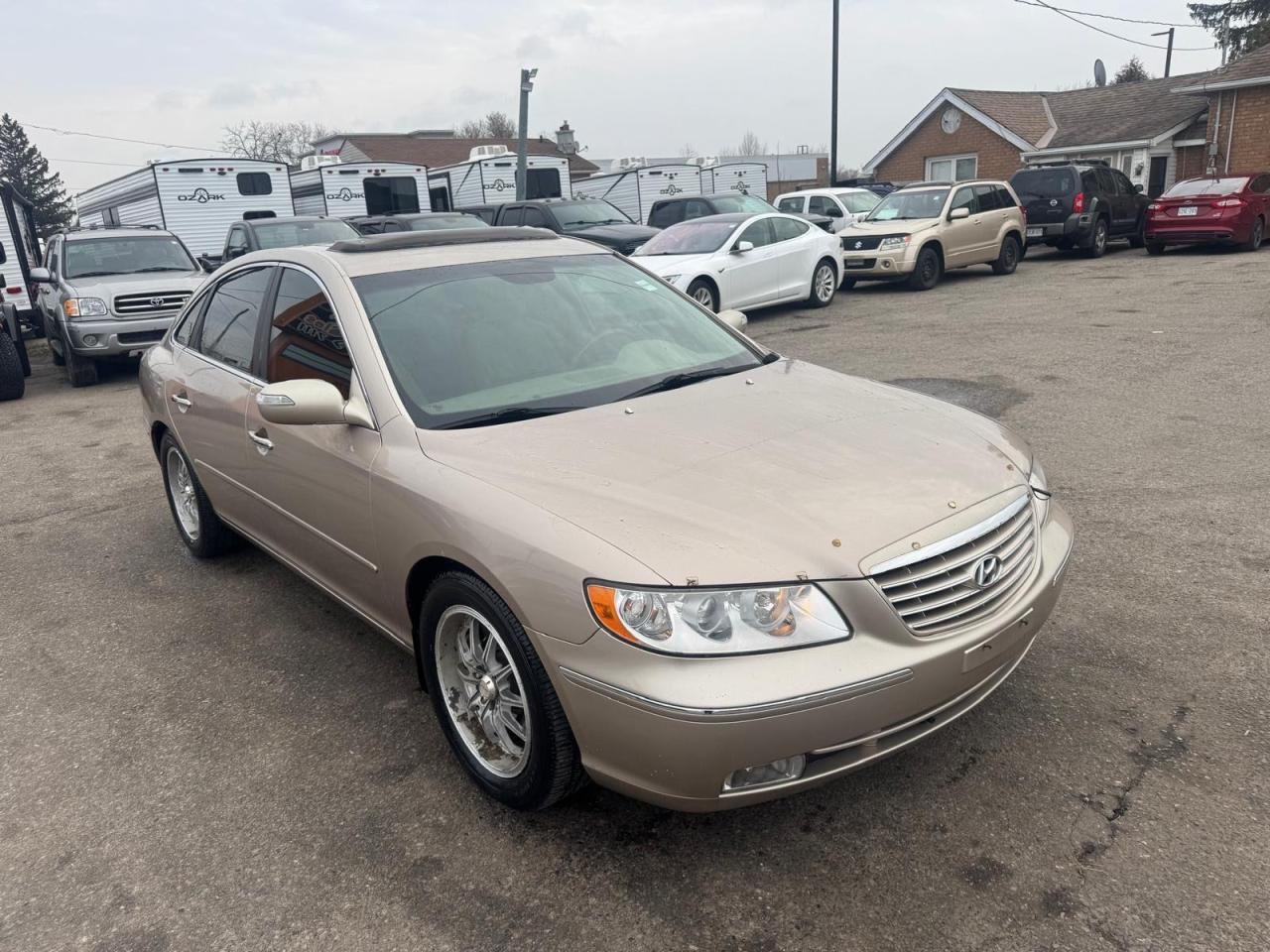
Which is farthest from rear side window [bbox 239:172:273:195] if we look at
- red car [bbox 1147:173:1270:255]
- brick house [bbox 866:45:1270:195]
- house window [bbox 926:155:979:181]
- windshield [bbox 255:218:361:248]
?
brick house [bbox 866:45:1270:195]

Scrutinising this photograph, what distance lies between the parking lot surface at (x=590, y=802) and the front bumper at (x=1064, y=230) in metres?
14.1

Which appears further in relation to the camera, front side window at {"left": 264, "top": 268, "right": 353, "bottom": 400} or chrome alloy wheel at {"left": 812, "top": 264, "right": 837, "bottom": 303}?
chrome alloy wheel at {"left": 812, "top": 264, "right": 837, "bottom": 303}

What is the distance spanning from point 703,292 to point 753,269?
3.23 ft

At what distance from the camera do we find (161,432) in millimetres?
5211

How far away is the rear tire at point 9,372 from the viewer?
34.2ft

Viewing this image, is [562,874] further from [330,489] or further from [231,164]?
[231,164]

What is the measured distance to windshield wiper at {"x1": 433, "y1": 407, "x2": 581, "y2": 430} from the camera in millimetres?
3045

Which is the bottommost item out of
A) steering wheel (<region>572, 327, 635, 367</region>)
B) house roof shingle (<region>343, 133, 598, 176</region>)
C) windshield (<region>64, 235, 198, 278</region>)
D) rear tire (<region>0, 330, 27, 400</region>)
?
rear tire (<region>0, 330, 27, 400</region>)

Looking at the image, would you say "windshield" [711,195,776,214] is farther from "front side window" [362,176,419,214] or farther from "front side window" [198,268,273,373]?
"front side window" [198,268,273,373]

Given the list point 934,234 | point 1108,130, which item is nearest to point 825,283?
point 934,234

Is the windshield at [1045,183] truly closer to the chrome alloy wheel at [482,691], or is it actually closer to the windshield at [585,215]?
the windshield at [585,215]

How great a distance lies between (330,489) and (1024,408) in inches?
219

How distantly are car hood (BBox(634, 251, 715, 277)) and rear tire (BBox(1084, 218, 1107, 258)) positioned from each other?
957cm

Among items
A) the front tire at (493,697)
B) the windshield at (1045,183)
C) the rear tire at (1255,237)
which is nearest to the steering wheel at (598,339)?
the front tire at (493,697)
